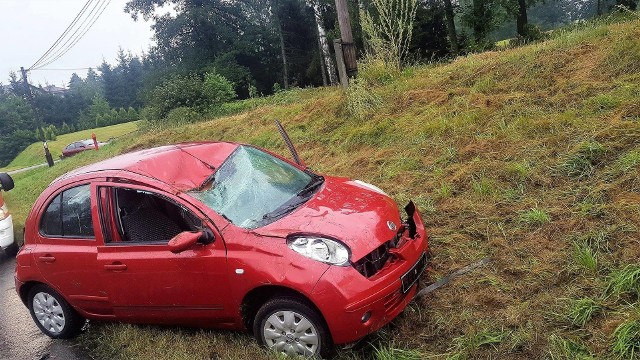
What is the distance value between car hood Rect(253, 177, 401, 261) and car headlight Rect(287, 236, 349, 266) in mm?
45

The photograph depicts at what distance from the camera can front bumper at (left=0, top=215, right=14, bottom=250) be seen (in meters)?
8.13

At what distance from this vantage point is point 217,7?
143ft

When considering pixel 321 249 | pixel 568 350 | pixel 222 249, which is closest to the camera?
pixel 568 350

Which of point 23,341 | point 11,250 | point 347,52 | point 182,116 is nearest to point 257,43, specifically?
point 182,116

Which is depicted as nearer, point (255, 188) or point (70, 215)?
point (255, 188)

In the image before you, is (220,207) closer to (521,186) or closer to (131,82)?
(521,186)

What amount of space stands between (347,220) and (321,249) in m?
0.37

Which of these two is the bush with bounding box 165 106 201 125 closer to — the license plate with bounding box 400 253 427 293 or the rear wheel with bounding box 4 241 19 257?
the rear wheel with bounding box 4 241 19 257

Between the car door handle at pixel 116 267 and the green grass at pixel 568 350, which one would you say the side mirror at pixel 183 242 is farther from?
the green grass at pixel 568 350

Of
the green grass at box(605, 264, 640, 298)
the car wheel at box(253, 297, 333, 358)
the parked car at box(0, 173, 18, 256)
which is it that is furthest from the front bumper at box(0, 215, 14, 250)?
the green grass at box(605, 264, 640, 298)

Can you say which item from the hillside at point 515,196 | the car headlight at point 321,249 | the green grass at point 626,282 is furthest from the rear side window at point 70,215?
the green grass at point 626,282

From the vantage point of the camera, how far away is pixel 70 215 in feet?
15.1

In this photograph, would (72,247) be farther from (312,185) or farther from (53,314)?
(312,185)

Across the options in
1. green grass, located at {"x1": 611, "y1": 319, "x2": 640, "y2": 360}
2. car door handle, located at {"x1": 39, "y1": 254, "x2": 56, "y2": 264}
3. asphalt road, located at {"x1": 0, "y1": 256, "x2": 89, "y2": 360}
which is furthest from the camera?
asphalt road, located at {"x1": 0, "y1": 256, "x2": 89, "y2": 360}
